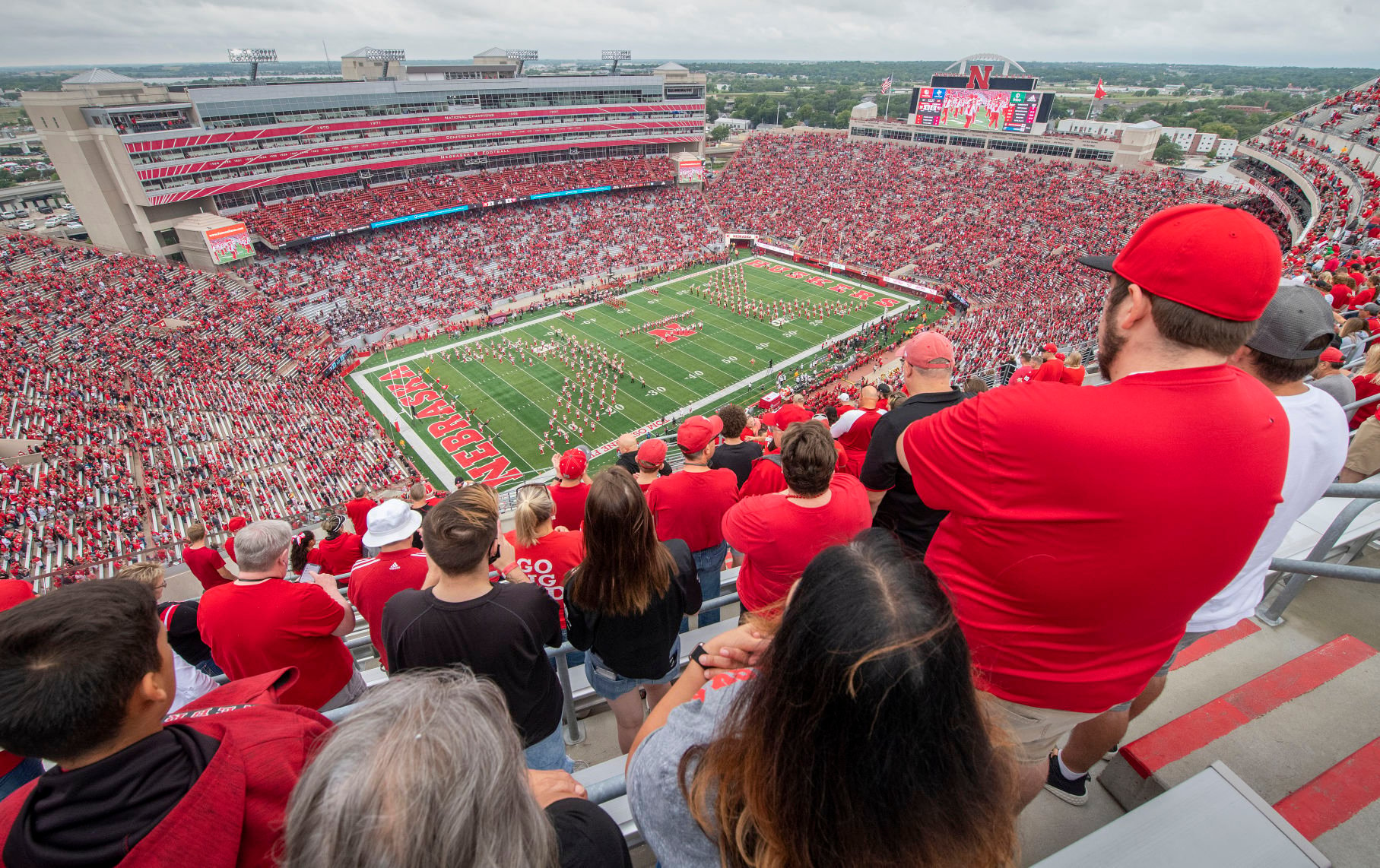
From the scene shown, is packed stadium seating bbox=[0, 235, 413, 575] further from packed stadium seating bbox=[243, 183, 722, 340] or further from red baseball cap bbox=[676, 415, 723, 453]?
red baseball cap bbox=[676, 415, 723, 453]

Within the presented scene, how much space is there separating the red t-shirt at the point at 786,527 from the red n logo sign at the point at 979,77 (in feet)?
198

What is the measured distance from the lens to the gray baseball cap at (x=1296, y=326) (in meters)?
2.51

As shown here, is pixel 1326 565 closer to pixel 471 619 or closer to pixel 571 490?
pixel 471 619

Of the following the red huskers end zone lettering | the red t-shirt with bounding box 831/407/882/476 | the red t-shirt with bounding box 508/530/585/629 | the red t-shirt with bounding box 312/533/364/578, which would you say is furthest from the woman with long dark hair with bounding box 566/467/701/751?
the red huskers end zone lettering

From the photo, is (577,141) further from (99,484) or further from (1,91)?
(1,91)

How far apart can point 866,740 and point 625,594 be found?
81.1 inches

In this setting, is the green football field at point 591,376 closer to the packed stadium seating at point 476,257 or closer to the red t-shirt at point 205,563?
the packed stadium seating at point 476,257

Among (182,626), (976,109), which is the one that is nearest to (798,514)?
(182,626)

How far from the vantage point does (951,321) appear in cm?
3316

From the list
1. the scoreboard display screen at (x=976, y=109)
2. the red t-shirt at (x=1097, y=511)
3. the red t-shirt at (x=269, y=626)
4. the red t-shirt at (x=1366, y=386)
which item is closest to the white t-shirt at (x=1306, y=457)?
the red t-shirt at (x=1097, y=511)

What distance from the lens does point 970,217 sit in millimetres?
45938

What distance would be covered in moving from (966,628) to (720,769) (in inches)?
41.9

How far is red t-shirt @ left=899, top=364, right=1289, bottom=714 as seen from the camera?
5.25 ft

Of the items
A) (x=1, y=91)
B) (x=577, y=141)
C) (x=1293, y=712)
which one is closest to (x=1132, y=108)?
(x=577, y=141)
